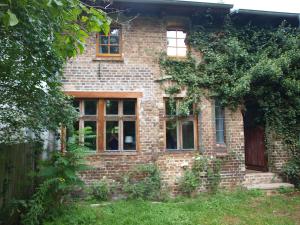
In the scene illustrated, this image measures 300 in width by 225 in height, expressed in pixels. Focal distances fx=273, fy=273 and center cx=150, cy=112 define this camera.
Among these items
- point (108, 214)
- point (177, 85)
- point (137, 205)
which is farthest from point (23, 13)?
point (177, 85)

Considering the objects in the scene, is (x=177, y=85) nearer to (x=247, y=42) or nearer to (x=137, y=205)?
(x=247, y=42)

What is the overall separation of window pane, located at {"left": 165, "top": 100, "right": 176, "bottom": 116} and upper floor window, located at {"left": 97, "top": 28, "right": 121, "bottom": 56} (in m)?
2.30

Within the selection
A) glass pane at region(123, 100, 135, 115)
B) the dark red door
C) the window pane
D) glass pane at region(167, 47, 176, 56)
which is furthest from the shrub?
the dark red door

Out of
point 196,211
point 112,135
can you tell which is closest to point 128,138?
point 112,135

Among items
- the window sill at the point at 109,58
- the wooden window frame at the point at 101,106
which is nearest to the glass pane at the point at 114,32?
the window sill at the point at 109,58

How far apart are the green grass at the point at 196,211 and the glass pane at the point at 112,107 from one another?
274 centimetres

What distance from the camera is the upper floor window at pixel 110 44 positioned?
897cm

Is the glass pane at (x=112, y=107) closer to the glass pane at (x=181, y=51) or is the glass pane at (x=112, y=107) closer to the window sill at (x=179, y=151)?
the window sill at (x=179, y=151)

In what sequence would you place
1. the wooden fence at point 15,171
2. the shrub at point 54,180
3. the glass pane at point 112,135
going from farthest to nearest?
the glass pane at point 112,135, the shrub at point 54,180, the wooden fence at point 15,171

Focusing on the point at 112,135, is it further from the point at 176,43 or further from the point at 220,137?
the point at 176,43

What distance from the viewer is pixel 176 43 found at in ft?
31.0

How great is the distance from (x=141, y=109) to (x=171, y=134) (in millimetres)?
1295

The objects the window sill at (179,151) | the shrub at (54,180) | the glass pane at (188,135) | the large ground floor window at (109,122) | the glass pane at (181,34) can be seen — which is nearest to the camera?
the shrub at (54,180)

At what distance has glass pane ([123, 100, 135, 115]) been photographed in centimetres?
881
